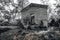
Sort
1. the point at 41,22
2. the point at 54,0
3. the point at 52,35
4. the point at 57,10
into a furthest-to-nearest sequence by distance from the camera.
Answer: the point at 54,0 → the point at 57,10 → the point at 41,22 → the point at 52,35

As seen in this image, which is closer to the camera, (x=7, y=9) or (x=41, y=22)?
(x=41, y=22)

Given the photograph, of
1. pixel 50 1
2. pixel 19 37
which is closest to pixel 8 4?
pixel 50 1

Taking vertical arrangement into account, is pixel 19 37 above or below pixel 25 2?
below

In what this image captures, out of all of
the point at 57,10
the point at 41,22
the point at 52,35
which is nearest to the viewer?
the point at 52,35

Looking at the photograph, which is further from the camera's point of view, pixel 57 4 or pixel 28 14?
pixel 57 4

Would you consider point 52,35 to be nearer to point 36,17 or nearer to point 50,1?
point 36,17

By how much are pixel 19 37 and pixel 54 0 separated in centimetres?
1035

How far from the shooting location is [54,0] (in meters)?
14.8

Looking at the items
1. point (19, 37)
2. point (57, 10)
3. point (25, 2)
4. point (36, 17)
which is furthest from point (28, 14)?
point (25, 2)

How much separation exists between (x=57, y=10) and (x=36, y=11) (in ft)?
17.3

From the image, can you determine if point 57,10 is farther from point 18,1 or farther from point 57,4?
point 18,1

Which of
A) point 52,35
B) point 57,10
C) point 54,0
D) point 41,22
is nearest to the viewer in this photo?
point 52,35

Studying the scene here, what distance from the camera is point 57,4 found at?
45.6 ft

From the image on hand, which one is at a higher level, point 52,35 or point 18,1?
point 18,1
